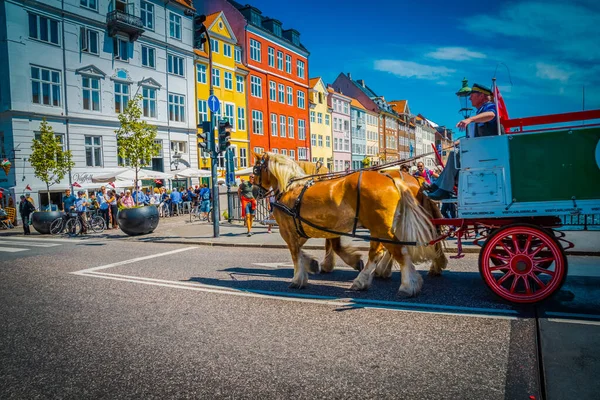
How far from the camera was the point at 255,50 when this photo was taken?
41.3m

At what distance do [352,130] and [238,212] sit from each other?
47361mm

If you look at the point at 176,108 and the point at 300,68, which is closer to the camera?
the point at 176,108

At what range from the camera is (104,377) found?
141 inches

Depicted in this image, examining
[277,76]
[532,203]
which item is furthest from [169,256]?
[277,76]

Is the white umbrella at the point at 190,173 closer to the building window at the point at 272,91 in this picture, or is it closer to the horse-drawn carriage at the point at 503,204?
the building window at the point at 272,91

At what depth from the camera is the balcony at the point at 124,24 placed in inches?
1070

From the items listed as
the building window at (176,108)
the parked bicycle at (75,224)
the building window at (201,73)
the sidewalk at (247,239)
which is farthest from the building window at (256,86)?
the sidewalk at (247,239)

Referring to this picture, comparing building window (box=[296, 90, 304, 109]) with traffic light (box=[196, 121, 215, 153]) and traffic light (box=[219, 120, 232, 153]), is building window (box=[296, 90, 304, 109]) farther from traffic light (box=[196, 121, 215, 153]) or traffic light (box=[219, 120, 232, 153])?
traffic light (box=[219, 120, 232, 153])

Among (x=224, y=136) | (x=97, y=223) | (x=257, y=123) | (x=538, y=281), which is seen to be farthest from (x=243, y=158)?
(x=538, y=281)

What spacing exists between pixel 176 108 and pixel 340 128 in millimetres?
31411

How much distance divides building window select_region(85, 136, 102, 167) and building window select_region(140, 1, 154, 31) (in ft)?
32.0

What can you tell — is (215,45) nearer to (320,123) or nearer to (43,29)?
(43,29)

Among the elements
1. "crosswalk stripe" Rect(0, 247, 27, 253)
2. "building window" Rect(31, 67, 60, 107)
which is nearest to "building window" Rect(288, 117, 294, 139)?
"building window" Rect(31, 67, 60, 107)

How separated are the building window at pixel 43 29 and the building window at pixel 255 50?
19.1 meters
